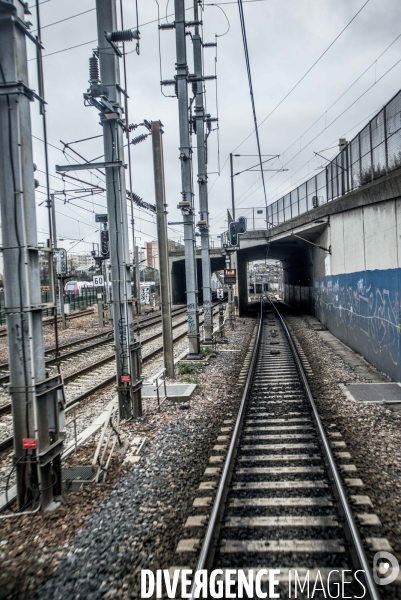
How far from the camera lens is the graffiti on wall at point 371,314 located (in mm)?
10656

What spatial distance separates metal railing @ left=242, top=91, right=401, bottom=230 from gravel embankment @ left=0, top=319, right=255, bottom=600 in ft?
29.8

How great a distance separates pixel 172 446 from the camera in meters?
7.23

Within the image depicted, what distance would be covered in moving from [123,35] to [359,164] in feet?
33.3

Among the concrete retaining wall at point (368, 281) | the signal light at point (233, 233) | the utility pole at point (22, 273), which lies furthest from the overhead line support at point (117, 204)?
the signal light at point (233, 233)

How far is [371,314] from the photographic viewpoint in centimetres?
1295

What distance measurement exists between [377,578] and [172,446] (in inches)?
153

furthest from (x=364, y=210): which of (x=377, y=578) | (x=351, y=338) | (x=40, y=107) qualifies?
(x=377, y=578)

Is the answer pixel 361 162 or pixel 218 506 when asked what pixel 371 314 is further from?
pixel 218 506

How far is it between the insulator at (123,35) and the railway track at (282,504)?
6.91 meters

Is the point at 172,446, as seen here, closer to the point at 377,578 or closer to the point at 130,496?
the point at 130,496

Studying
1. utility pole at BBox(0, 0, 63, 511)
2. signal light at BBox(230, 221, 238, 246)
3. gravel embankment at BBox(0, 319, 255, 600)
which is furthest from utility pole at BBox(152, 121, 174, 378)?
signal light at BBox(230, 221, 238, 246)

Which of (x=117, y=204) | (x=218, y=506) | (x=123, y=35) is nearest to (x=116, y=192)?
(x=117, y=204)

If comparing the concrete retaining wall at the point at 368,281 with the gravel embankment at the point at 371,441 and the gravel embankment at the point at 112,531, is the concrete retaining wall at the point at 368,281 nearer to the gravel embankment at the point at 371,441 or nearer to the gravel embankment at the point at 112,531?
the gravel embankment at the point at 371,441

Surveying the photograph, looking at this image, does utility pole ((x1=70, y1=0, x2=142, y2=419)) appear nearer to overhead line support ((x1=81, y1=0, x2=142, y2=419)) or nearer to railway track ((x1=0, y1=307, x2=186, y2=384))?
overhead line support ((x1=81, y1=0, x2=142, y2=419))
